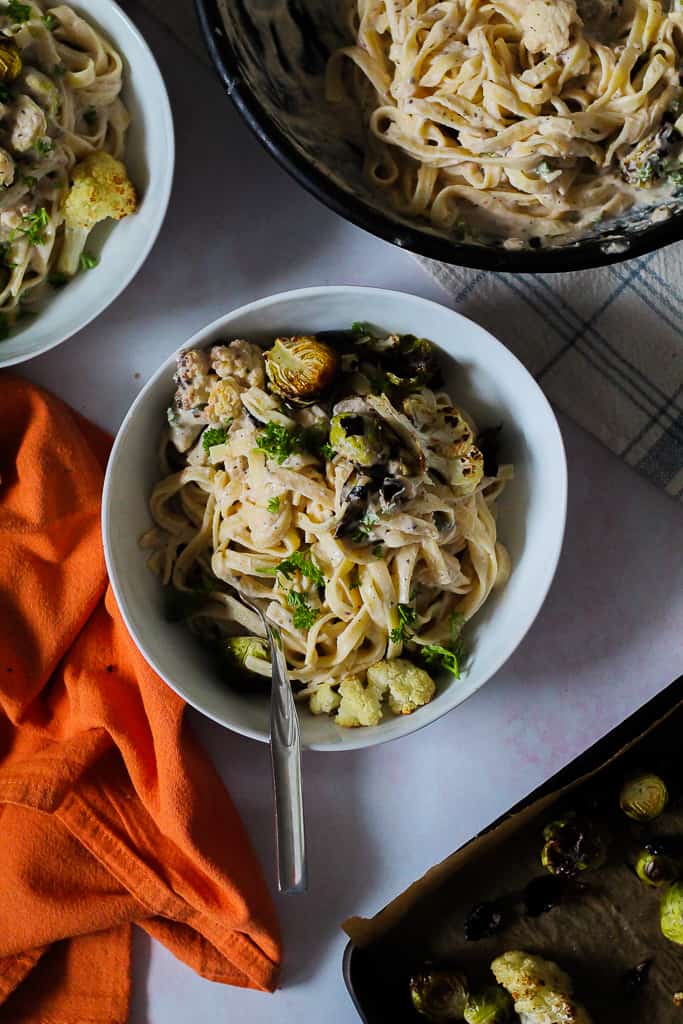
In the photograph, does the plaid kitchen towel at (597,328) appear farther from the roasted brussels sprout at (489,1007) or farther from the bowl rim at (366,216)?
the roasted brussels sprout at (489,1007)

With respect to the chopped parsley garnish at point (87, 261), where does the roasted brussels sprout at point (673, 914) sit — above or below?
below

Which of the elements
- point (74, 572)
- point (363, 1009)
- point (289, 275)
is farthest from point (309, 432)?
point (363, 1009)

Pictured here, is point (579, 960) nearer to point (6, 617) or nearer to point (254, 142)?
point (6, 617)

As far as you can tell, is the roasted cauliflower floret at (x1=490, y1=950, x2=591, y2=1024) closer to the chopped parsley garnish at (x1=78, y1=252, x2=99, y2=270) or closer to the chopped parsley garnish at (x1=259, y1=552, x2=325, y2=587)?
the chopped parsley garnish at (x1=259, y1=552, x2=325, y2=587)

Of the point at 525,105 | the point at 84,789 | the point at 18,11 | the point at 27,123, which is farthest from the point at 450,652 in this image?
the point at 18,11

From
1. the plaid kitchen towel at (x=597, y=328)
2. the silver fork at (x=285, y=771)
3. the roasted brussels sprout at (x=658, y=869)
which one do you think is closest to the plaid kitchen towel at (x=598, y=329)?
the plaid kitchen towel at (x=597, y=328)

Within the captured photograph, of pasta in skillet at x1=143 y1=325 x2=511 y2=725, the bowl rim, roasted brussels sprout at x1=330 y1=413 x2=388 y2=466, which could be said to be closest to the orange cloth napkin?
pasta in skillet at x1=143 y1=325 x2=511 y2=725
